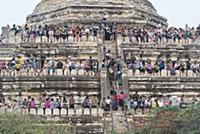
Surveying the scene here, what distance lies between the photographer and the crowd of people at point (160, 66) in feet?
94.3

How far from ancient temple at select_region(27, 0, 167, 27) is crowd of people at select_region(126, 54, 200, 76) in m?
5.68

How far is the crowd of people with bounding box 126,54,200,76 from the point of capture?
28747 mm

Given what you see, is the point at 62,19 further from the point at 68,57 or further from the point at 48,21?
the point at 68,57

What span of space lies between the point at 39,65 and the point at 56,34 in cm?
240

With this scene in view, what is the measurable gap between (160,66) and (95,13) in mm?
8433

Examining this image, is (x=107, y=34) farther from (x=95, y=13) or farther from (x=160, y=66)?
(x=160, y=66)

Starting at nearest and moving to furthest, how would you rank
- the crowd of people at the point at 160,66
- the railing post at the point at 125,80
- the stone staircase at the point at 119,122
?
the stone staircase at the point at 119,122 < the railing post at the point at 125,80 < the crowd of people at the point at 160,66

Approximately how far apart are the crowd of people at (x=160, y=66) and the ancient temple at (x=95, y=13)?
18.6 feet

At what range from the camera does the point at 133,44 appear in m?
31.4

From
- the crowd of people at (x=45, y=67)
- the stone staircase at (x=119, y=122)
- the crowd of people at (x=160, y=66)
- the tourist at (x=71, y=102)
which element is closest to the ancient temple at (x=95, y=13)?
the crowd of people at (x=160, y=66)

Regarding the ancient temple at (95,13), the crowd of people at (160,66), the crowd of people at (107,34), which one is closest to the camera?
the crowd of people at (160,66)

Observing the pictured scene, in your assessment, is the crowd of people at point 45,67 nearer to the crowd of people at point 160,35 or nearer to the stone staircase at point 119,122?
the crowd of people at point 160,35

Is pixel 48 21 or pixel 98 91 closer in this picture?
pixel 98 91

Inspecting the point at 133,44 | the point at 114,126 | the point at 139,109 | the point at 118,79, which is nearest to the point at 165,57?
the point at 133,44
